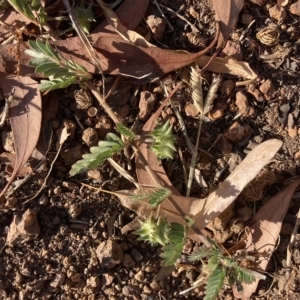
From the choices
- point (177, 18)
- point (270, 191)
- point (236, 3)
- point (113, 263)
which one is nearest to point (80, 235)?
point (113, 263)

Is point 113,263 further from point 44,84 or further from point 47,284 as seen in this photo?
point 44,84

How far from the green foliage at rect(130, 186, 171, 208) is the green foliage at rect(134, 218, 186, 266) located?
0.23 feet

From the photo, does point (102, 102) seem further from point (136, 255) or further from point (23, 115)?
point (136, 255)

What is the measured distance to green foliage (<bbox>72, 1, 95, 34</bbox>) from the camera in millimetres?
2176

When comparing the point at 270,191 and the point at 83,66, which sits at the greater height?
the point at 83,66

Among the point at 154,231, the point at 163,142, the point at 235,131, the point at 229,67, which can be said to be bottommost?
the point at 154,231

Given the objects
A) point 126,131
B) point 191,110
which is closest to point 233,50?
point 191,110

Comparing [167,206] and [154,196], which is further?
[167,206]

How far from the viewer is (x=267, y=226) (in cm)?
224

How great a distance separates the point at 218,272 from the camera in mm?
2062

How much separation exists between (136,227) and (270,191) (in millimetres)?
590

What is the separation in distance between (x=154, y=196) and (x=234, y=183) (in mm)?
344

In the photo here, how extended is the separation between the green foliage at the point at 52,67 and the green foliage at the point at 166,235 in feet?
2.09

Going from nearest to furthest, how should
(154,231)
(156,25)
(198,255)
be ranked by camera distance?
(154,231), (198,255), (156,25)
